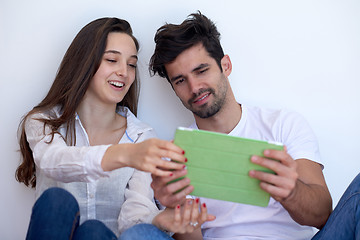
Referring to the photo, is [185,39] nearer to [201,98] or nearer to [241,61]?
[201,98]

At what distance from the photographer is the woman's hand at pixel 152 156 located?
125cm

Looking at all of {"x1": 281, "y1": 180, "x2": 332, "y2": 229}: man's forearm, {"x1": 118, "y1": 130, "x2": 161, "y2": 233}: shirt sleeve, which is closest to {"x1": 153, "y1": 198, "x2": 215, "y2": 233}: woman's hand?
{"x1": 118, "y1": 130, "x2": 161, "y2": 233}: shirt sleeve

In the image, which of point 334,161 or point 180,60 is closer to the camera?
point 180,60

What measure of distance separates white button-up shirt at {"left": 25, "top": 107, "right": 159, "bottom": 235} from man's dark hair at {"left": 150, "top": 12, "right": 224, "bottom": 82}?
36 cm

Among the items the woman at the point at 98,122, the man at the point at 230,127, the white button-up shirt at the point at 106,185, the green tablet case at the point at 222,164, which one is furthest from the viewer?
the woman at the point at 98,122

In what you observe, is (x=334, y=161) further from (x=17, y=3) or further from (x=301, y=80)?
(x=17, y=3)

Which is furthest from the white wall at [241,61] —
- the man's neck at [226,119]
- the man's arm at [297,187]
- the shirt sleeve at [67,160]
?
the shirt sleeve at [67,160]

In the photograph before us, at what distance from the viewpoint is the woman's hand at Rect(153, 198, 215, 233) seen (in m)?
1.41

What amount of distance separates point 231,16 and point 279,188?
3.81ft

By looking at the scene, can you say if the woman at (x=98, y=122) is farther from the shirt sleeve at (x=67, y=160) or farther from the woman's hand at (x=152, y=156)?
the woman's hand at (x=152, y=156)

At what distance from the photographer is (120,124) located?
2090 millimetres

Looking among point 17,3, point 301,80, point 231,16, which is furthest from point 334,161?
point 17,3

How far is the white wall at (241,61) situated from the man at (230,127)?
19cm

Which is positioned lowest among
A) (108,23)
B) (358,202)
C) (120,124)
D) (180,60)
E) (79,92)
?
(358,202)
